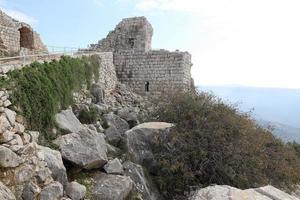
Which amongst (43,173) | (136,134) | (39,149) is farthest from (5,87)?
(136,134)

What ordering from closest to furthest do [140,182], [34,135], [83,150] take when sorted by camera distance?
[34,135] < [83,150] < [140,182]

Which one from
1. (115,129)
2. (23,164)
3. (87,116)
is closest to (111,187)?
(23,164)

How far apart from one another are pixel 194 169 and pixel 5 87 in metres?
7.35

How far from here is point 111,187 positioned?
12.1m

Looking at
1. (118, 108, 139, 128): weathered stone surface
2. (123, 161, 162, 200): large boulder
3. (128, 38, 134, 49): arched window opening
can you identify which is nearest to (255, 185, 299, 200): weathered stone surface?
(123, 161, 162, 200): large boulder

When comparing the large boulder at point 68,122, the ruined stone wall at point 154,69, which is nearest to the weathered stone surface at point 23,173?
the large boulder at point 68,122

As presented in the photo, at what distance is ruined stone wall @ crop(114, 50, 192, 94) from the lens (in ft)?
86.1

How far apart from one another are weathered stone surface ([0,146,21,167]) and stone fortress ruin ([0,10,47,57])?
1222 centimetres

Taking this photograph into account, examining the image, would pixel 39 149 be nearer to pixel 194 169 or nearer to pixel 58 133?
pixel 58 133

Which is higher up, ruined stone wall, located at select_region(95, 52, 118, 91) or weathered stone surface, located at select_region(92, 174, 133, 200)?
ruined stone wall, located at select_region(95, 52, 118, 91)

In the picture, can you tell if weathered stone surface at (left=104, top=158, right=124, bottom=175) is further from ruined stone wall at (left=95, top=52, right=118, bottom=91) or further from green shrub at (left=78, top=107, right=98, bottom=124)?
ruined stone wall at (left=95, top=52, right=118, bottom=91)

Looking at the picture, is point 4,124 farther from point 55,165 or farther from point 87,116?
point 87,116

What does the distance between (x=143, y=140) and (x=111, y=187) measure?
383 centimetres

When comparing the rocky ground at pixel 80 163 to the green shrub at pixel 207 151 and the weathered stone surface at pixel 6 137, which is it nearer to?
the weathered stone surface at pixel 6 137
